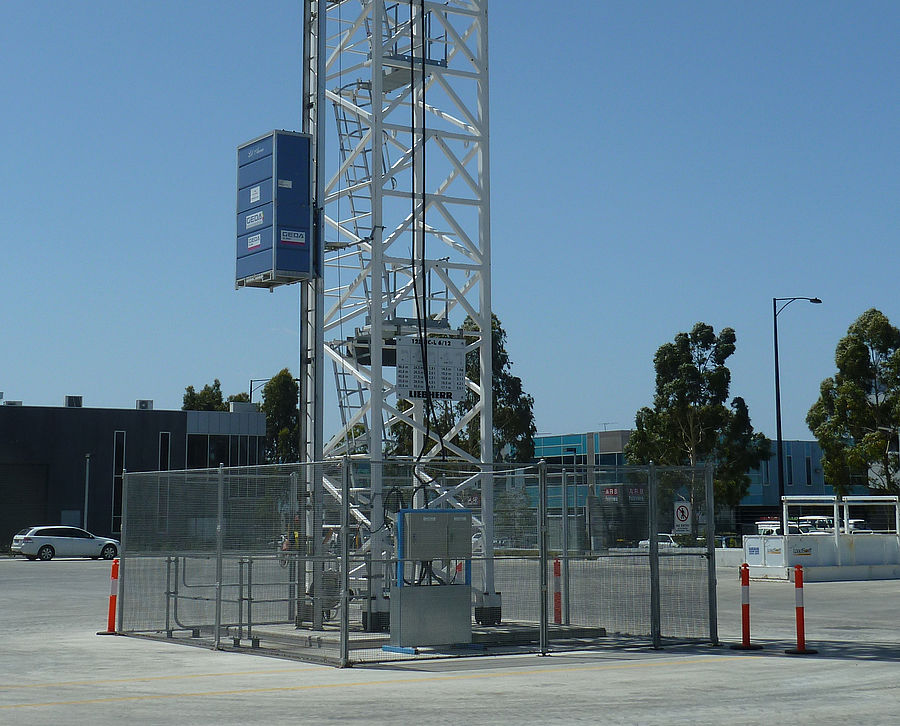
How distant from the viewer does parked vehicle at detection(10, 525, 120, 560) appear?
53188 mm

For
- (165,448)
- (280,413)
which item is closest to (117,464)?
(165,448)

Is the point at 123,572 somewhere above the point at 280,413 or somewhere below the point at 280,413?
below

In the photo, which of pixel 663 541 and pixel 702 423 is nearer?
pixel 663 541

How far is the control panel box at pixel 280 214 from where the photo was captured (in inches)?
757

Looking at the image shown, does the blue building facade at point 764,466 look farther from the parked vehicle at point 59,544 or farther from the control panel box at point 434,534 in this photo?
the control panel box at point 434,534

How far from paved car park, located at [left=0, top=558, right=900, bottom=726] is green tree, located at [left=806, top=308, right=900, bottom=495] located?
29.3 meters

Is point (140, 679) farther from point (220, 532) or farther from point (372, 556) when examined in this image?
point (372, 556)

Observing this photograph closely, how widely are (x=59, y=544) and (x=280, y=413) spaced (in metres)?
36.4

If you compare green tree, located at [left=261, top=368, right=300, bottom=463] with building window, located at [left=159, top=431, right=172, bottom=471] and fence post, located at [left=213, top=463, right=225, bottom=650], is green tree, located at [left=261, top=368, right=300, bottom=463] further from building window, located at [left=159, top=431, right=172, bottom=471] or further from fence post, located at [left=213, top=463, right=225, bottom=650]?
fence post, located at [left=213, top=463, right=225, bottom=650]

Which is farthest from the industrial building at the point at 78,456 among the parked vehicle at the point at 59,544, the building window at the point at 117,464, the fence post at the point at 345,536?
the fence post at the point at 345,536

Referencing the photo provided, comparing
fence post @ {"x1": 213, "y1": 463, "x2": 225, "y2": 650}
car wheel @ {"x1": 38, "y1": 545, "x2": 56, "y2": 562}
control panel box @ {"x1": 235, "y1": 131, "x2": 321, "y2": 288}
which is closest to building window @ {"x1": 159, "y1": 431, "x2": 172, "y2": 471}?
car wheel @ {"x1": 38, "y1": 545, "x2": 56, "y2": 562}

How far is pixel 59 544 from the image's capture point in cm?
5356

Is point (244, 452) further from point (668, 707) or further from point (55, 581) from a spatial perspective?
point (668, 707)

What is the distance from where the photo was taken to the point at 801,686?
1311cm
